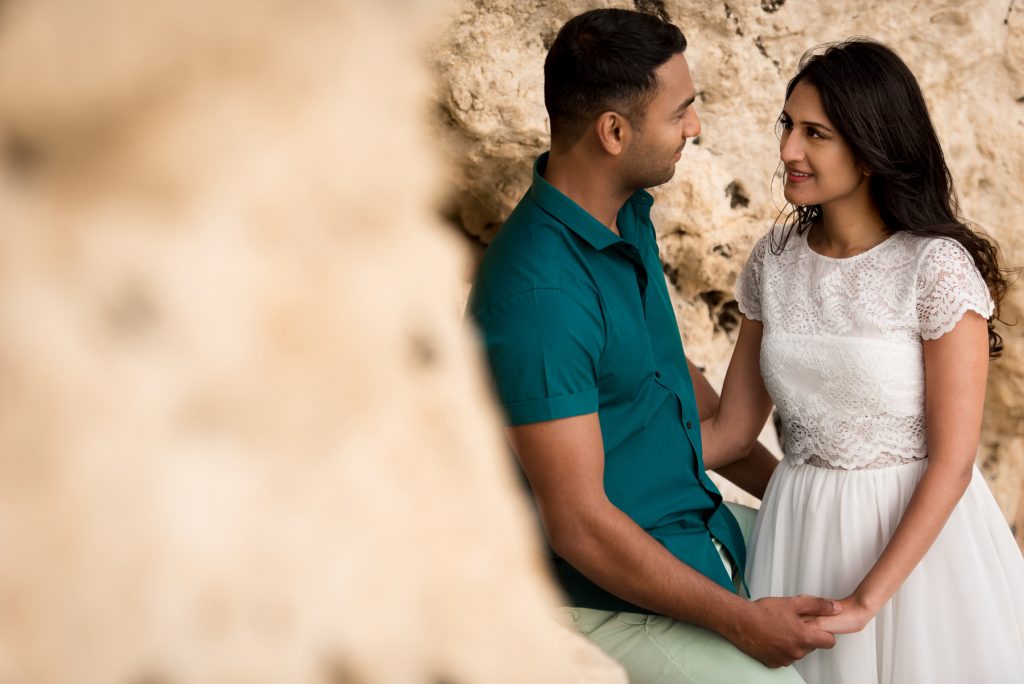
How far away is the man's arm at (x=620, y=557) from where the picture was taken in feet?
6.25

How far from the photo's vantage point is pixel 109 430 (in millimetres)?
514

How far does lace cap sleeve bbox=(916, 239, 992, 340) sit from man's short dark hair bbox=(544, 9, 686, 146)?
67 cm

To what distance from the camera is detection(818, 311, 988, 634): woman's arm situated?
2029 millimetres

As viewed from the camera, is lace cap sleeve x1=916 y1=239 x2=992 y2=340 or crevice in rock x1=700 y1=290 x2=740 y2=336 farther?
crevice in rock x1=700 y1=290 x2=740 y2=336

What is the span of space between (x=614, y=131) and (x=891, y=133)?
0.60m

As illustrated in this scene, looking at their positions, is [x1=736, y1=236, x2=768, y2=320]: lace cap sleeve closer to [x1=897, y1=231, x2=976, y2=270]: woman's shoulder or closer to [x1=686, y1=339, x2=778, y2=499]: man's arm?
[x1=686, y1=339, x2=778, y2=499]: man's arm

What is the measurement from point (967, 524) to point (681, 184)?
1333mm

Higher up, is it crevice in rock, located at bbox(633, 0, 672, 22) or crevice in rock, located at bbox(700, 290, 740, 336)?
crevice in rock, located at bbox(633, 0, 672, 22)

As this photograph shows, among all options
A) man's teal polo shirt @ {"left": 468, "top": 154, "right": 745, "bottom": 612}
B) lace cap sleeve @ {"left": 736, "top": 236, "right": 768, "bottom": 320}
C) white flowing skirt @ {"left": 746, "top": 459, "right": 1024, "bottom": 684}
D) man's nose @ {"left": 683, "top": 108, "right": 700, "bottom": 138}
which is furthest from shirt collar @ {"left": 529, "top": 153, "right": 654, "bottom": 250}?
white flowing skirt @ {"left": 746, "top": 459, "right": 1024, "bottom": 684}

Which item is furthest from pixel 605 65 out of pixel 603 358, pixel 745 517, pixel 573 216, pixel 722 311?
pixel 722 311

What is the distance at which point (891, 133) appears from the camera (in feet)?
7.06

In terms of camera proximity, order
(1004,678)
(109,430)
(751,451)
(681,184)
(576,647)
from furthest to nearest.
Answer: (681,184), (751,451), (1004,678), (576,647), (109,430)

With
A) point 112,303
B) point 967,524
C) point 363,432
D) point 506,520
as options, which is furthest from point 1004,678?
point 112,303

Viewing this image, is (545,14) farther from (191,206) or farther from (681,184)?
(191,206)
